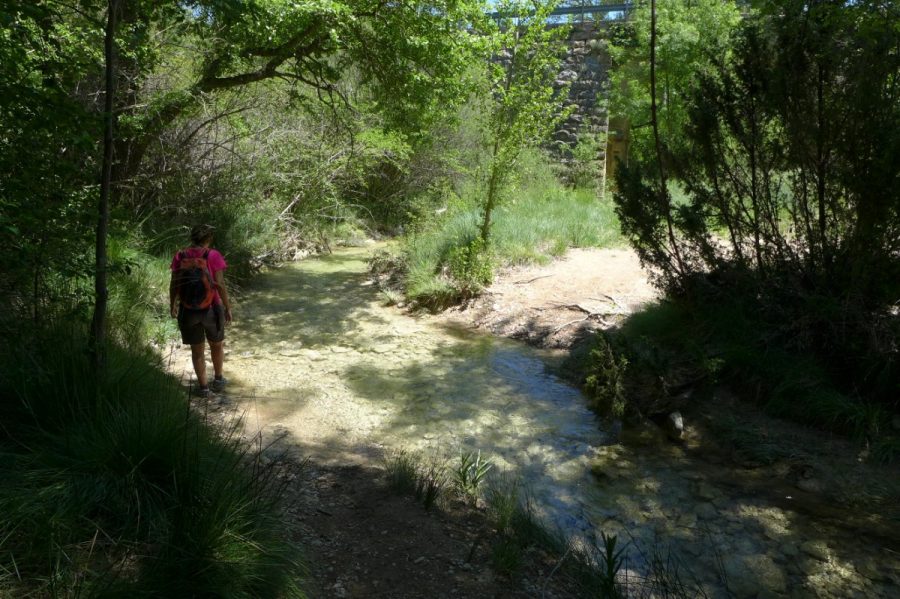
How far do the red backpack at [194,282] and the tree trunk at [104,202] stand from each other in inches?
82.9

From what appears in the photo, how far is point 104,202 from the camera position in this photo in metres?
3.54

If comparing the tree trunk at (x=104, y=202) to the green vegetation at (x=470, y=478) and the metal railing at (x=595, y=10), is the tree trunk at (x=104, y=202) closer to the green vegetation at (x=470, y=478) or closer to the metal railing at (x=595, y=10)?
the green vegetation at (x=470, y=478)

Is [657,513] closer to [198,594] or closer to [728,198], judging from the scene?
[198,594]

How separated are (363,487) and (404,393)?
2.53 m

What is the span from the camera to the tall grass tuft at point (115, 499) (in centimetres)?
238

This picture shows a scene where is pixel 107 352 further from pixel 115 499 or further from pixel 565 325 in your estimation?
pixel 565 325

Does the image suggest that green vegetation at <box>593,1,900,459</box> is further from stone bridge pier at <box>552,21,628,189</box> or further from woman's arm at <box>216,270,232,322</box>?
stone bridge pier at <box>552,21,628,189</box>

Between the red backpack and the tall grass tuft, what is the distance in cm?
223

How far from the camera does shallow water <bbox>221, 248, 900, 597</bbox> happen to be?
3.92m

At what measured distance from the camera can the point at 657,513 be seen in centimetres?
449

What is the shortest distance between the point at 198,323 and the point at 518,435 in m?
3.18

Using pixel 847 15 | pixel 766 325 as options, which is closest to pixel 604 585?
pixel 766 325

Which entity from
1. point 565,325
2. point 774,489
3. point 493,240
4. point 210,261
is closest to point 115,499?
point 210,261

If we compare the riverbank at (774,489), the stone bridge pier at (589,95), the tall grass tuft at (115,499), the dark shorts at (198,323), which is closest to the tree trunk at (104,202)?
the tall grass tuft at (115,499)
